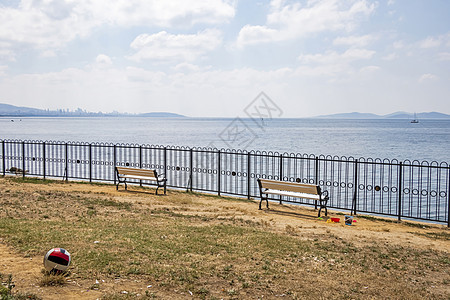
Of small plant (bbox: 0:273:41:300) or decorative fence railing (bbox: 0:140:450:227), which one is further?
decorative fence railing (bbox: 0:140:450:227)

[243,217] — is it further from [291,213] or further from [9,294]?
[9,294]

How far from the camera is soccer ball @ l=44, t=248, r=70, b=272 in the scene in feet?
20.0

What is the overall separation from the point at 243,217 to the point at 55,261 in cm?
653

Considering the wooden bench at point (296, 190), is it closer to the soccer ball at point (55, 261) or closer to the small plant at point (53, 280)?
the soccer ball at point (55, 261)

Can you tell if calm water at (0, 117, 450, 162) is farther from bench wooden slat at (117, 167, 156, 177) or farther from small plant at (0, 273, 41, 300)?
small plant at (0, 273, 41, 300)

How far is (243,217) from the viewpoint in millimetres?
11891

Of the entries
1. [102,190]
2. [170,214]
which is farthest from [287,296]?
[102,190]

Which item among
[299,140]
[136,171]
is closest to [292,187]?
[136,171]

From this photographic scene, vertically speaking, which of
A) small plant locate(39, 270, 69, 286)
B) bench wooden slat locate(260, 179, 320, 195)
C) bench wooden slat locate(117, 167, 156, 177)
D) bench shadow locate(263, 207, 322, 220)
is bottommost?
bench shadow locate(263, 207, 322, 220)

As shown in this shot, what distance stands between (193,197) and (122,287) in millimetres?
9670

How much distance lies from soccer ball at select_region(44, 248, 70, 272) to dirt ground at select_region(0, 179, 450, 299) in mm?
223

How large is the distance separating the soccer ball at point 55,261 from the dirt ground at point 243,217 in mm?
223

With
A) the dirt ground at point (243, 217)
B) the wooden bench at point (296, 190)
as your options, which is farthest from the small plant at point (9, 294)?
the wooden bench at point (296, 190)

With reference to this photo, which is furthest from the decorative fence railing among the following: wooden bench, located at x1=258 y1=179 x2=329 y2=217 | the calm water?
the calm water
